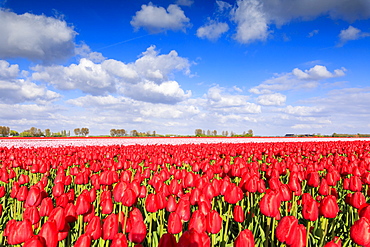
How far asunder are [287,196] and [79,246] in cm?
261

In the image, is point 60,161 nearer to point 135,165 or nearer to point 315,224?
point 135,165

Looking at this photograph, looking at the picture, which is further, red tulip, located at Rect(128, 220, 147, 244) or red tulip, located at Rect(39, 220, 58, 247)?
red tulip, located at Rect(128, 220, 147, 244)

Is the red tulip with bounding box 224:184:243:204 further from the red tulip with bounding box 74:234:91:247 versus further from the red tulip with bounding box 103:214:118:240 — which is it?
the red tulip with bounding box 74:234:91:247

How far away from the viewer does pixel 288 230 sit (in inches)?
85.4

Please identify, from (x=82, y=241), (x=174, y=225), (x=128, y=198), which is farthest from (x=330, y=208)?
(x=82, y=241)

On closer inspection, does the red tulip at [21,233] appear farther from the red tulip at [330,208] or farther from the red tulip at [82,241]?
the red tulip at [330,208]

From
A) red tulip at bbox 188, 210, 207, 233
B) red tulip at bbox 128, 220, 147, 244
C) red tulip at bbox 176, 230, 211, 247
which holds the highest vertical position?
red tulip at bbox 176, 230, 211, 247

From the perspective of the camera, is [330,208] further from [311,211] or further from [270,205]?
[270,205]

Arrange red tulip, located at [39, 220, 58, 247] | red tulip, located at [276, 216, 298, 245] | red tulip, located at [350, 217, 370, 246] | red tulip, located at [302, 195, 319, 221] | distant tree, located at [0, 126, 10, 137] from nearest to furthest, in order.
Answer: red tulip, located at [39, 220, 58, 247] < red tulip, located at [276, 216, 298, 245] < red tulip, located at [350, 217, 370, 246] < red tulip, located at [302, 195, 319, 221] < distant tree, located at [0, 126, 10, 137]

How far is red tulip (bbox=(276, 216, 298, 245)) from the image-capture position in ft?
6.87

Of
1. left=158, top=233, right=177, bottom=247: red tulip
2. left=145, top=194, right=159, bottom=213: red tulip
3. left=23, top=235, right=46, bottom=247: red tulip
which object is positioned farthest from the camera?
left=145, top=194, right=159, bottom=213: red tulip

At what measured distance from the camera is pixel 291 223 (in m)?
2.18

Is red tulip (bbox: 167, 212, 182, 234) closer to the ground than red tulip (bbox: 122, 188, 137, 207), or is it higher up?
closer to the ground

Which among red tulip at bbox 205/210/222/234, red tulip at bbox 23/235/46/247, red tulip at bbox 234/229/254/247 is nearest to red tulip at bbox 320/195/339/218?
red tulip at bbox 205/210/222/234
